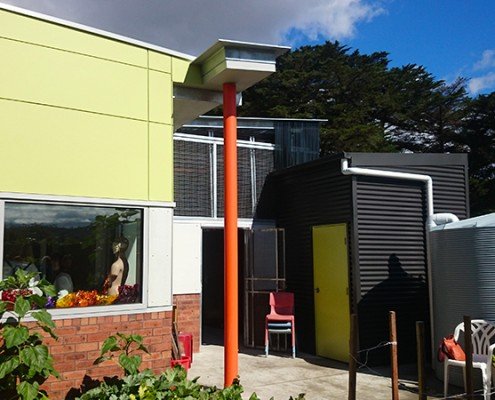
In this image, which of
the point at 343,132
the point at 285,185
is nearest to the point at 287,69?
the point at 343,132

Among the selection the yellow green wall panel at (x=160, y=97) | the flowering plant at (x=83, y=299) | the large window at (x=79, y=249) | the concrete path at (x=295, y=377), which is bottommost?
the concrete path at (x=295, y=377)

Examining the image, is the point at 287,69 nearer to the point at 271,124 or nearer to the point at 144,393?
the point at 271,124

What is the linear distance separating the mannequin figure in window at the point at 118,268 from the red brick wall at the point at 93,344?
28cm

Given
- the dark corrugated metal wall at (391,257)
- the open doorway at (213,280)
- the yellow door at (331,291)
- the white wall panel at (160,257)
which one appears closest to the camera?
the white wall panel at (160,257)

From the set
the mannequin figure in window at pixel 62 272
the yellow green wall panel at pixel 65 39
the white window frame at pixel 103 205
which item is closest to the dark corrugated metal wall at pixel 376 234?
the white window frame at pixel 103 205

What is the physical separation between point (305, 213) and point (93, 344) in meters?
5.06

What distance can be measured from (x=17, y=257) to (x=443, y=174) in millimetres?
6740

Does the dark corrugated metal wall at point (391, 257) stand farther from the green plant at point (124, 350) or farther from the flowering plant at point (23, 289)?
the flowering plant at point (23, 289)

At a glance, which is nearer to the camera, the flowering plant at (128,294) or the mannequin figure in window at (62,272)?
the mannequin figure in window at (62,272)

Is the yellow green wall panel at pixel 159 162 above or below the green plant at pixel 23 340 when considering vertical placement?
above

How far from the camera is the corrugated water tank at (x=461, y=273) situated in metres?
6.20

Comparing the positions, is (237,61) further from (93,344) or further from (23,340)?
(23,340)

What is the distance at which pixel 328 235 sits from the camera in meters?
8.29

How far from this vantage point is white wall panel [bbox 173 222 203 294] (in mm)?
8594
